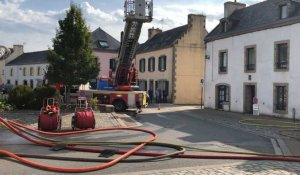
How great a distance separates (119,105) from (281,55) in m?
10.8

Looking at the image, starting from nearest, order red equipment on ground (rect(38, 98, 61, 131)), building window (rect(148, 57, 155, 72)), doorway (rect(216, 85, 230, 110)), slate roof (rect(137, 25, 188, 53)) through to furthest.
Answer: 1. red equipment on ground (rect(38, 98, 61, 131))
2. doorway (rect(216, 85, 230, 110))
3. slate roof (rect(137, 25, 188, 53))
4. building window (rect(148, 57, 155, 72))

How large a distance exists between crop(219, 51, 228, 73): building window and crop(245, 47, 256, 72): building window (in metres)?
2.70

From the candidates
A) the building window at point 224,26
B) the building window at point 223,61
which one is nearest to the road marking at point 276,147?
the building window at point 223,61

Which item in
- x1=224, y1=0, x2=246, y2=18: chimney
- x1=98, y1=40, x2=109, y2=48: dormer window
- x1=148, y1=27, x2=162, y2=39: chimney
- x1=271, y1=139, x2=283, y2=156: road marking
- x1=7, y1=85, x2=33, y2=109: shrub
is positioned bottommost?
x1=271, y1=139, x2=283, y2=156: road marking

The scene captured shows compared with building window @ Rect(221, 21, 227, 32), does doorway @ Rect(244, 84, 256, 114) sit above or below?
below

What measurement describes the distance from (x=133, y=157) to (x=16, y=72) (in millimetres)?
67947

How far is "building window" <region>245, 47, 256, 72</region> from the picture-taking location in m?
26.9

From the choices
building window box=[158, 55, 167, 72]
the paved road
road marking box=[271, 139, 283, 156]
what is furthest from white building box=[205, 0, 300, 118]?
road marking box=[271, 139, 283, 156]

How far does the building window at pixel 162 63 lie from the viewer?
135ft

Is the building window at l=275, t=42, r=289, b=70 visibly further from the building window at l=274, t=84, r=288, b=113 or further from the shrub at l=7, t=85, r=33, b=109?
the shrub at l=7, t=85, r=33, b=109

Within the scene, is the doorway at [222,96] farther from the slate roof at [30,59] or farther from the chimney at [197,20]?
the slate roof at [30,59]

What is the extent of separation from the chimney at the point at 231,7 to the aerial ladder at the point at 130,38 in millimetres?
9776

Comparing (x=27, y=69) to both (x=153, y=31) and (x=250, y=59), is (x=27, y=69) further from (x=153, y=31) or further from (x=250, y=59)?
(x=250, y=59)

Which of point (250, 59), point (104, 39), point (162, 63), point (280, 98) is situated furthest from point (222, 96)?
point (104, 39)
